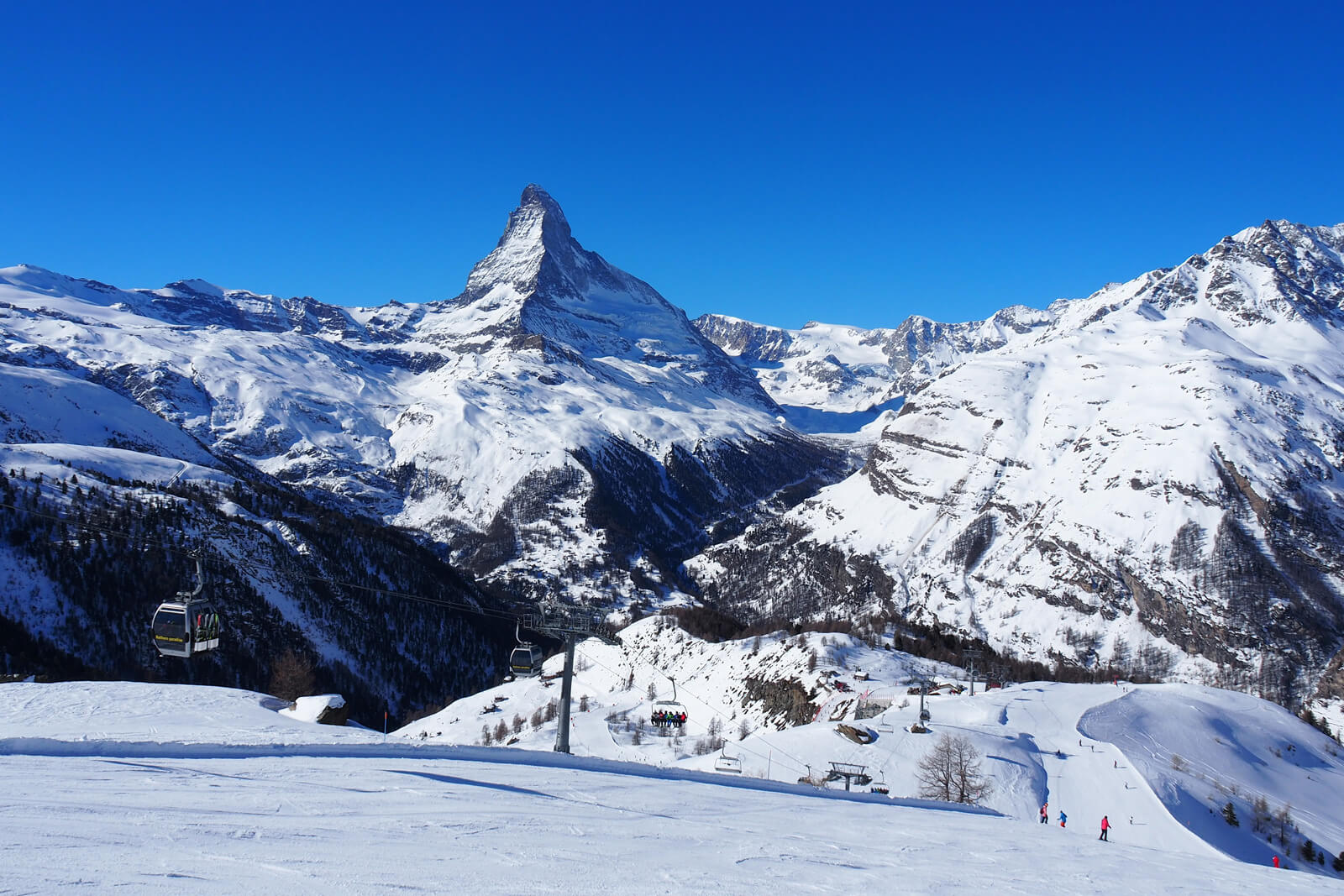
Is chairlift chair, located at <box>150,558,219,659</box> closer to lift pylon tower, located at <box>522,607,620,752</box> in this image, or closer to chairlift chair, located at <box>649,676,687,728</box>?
lift pylon tower, located at <box>522,607,620,752</box>

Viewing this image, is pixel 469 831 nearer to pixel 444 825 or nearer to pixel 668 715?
pixel 444 825

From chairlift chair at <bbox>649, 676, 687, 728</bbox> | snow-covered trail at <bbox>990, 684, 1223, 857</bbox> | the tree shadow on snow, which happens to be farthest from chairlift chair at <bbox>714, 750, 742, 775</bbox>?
the tree shadow on snow

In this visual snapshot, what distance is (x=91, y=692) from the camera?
149ft

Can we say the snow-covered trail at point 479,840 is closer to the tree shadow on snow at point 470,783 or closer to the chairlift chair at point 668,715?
the tree shadow on snow at point 470,783

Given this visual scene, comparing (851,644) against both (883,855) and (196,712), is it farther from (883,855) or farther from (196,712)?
(883,855)

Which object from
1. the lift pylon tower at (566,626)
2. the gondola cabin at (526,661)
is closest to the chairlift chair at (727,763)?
the lift pylon tower at (566,626)

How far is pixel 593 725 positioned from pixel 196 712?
64042 millimetres

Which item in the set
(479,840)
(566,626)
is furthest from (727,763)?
(479,840)

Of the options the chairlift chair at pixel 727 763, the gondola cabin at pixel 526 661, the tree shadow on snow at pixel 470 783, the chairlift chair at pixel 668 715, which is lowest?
the chairlift chair at pixel 668 715

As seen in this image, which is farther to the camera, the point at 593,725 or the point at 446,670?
the point at 446,670

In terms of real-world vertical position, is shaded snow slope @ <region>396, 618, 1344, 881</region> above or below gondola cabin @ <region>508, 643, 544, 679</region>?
below

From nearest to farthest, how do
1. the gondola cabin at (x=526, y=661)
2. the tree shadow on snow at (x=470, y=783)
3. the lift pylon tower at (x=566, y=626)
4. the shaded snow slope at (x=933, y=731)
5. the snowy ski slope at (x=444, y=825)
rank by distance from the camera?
the snowy ski slope at (x=444, y=825) → the tree shadow on snow at (x=470, y=783) → the gondola cabin at (x=526, y=661) → the lift pylon tower at (x=566, y=626) → the shaded snow slope at (x=933, y=731)

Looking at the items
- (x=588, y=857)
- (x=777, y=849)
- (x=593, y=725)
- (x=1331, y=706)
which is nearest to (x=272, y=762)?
(x=588, y=857)

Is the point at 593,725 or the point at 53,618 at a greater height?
the point at 53,618
